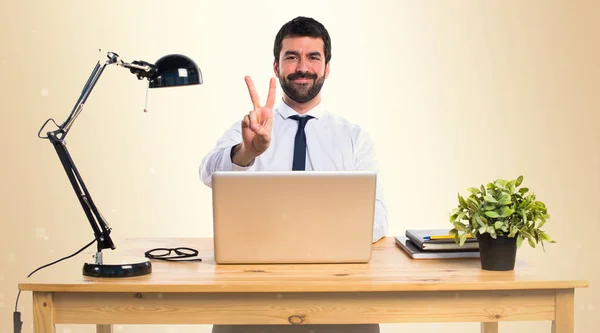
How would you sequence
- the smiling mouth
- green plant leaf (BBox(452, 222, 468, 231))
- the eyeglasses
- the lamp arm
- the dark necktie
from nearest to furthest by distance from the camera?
the lamp arm, green plant leaf (BBox(452, 222, 468, 231)), the eyeglasses, the dark necktie, the smiling mouth

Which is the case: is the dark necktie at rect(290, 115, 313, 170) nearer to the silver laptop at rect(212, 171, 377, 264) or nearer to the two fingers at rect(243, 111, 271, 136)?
the two fingers at rect(243, 111, 271, 136)

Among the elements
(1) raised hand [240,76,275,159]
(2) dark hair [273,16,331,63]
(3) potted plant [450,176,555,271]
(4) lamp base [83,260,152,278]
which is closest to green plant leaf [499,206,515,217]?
(3) potted plant [450,176,555,271]

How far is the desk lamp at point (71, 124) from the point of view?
74.1 inches

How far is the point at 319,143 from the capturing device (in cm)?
338

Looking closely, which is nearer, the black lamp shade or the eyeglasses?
the black lamp shade

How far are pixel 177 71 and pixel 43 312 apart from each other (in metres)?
0.74

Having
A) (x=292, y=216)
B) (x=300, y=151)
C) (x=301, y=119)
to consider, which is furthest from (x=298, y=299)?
(x=301, y=119)

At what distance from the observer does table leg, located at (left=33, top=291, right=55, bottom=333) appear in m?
1.81

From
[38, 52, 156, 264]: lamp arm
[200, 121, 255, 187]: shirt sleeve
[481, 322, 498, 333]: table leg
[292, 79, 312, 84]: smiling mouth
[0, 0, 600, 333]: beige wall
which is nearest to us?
[38, 52, 156, 264]: lamp arm

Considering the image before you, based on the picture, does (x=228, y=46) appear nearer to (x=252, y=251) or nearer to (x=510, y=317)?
(x=252, y=251)

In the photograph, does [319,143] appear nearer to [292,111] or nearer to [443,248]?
[292,111]

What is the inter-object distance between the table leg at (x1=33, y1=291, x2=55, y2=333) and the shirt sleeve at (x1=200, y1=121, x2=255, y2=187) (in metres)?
0.71

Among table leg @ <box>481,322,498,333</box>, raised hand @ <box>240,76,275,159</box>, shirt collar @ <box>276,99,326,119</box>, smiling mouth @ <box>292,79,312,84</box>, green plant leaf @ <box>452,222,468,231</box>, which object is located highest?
smiling mouth @ <box>292,79,312,84</box>

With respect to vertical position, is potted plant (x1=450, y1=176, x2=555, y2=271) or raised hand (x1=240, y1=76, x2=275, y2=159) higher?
raised hand (x1=240, y1=76, x2=275, y2=159)
